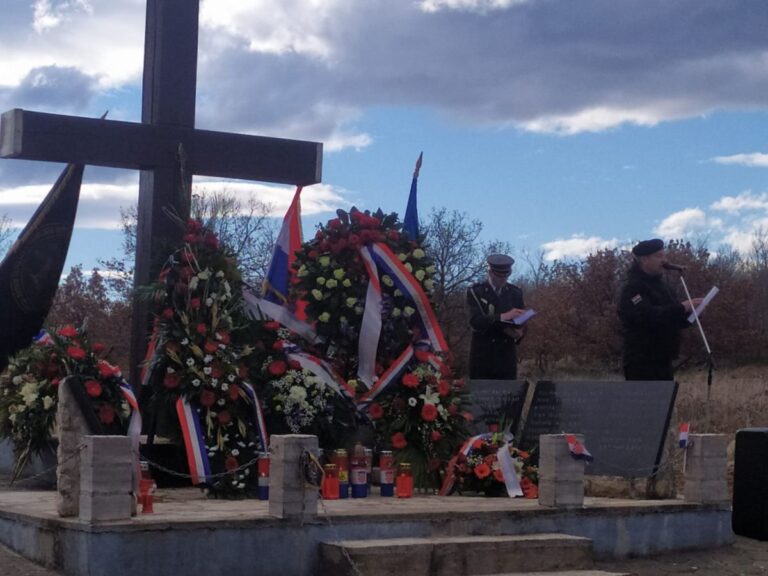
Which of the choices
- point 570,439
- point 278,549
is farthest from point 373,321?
point 278,549

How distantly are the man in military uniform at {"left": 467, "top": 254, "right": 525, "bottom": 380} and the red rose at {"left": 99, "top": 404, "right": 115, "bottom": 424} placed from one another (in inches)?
129

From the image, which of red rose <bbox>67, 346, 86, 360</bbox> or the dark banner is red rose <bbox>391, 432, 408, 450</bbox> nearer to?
red rose <bbox>67, 346, 86, 360</bbox>

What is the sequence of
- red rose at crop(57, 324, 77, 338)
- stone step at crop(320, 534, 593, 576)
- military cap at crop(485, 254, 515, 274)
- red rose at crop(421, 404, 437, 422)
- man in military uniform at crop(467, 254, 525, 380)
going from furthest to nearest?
military cap at crop(485, 254, 515, 274) < man in military uniform at crop(467, 254, 525, 380) < red rose at crop(421, 404, 437, 422) < red rose at crop(57, 324, 77, 338) < stone step at crop(320, 534, 593, 576)

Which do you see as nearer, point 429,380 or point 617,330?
point 429,380

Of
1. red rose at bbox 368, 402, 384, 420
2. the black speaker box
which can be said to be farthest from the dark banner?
the black speaker box

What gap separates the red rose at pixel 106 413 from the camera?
25.9 feet

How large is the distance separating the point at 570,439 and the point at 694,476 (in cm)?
140

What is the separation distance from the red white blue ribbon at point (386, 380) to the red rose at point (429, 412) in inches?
16.8

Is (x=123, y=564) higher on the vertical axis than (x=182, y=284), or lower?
lower

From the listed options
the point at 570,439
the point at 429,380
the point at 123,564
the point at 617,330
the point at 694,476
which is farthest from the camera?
the point at 617,330

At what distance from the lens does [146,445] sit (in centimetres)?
899

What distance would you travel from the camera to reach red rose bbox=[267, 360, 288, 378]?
9.12 meters

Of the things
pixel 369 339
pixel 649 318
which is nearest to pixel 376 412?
pixel 369 339

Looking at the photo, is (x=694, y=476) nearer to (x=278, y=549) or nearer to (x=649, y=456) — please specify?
(x=649, y=456)
